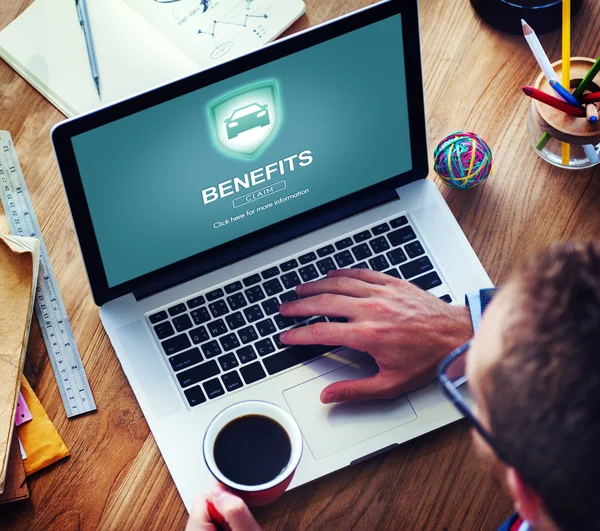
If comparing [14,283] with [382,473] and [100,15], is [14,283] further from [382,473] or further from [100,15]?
[382,473]

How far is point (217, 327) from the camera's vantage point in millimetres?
1090

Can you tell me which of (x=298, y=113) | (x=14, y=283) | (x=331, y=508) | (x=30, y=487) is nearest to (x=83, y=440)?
(x=30, y=487)

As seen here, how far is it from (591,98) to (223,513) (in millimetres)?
723

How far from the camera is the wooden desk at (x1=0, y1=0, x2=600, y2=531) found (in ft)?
3.42

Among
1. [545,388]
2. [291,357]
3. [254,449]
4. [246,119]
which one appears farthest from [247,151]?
[545,388]

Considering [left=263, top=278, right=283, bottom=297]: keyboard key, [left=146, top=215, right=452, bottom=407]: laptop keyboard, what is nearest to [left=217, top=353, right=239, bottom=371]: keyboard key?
[left=146, top=215, right=452, bottom=407]: laptop keyboard

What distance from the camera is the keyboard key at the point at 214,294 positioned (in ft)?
3.64

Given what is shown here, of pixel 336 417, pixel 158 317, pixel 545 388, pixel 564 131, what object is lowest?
pixel 336 417

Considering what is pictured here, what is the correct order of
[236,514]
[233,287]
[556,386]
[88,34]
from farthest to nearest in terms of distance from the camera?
1. [88,34]
2. [233,287]
3. [236,514]
4. [556,386]

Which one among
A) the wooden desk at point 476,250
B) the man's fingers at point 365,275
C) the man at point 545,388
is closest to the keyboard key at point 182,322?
the wooden desk at point 476,250

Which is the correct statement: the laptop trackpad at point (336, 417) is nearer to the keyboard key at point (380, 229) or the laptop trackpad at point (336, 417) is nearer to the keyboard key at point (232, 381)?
the keyboard key at point (232, 381)

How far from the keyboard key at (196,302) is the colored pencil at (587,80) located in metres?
0.59

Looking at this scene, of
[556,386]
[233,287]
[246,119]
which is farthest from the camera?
[233,287]

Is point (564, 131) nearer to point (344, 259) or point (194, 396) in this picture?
point (344, 259)
